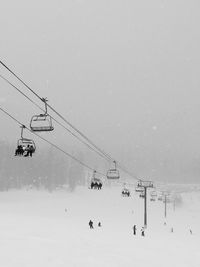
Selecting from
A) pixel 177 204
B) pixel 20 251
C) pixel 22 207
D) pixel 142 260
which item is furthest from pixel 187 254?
pixel 177 204

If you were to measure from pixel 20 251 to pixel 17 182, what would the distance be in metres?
89.4

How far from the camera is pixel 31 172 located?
10912 centimetres

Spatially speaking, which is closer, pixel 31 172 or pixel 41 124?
pixel 41 124

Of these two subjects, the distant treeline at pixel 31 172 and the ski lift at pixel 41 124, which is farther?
the distant treeline at pixel 31 172

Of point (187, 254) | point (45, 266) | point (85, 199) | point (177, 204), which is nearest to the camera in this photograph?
point (45, 266)

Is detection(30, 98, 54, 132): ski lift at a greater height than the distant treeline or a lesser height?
lesser

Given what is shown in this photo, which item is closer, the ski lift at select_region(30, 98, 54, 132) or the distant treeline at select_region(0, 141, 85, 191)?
the ski lift at select_region(30, 98, 54, 132)

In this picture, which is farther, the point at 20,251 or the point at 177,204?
the point at 177,204

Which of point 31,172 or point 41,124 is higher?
point 31,172

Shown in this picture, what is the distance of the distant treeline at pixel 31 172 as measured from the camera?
106m

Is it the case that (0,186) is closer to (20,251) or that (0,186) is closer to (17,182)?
(17,182)

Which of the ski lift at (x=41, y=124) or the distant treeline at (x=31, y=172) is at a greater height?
the distant treeline at (x=31, y=172)

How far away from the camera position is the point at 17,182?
107 meters

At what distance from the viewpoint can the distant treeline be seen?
347 ft
